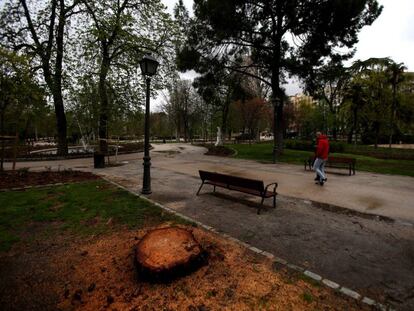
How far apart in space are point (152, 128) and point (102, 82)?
4625 centimetres

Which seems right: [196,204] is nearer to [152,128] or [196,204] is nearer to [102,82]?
[102,82]

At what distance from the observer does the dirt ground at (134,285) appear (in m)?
2.53

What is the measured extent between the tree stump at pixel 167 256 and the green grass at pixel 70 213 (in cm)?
145

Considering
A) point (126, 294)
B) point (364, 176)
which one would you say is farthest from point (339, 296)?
point (364, 176)

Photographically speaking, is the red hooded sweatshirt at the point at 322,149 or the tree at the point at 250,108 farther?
the tree at the point at 250,108

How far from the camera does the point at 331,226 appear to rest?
4801 millimetres

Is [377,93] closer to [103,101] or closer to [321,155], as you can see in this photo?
[321,155]

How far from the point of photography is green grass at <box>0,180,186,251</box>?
4.41 m

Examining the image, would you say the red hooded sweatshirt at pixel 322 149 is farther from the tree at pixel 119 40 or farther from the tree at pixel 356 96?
the tree at pixel 356 96

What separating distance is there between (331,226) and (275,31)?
1492 centimetres

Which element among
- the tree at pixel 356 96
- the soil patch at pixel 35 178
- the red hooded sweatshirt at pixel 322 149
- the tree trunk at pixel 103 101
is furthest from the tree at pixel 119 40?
the tree at pixel 356 96

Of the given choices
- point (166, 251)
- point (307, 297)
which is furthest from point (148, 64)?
point (307, 297)

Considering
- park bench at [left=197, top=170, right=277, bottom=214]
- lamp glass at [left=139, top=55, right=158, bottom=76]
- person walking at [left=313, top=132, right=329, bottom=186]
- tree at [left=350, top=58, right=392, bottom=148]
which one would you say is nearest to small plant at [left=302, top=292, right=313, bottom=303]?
park bench at [left=197, top=170, right=277, bottom=214]

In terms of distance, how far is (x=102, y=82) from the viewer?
1605 cm
